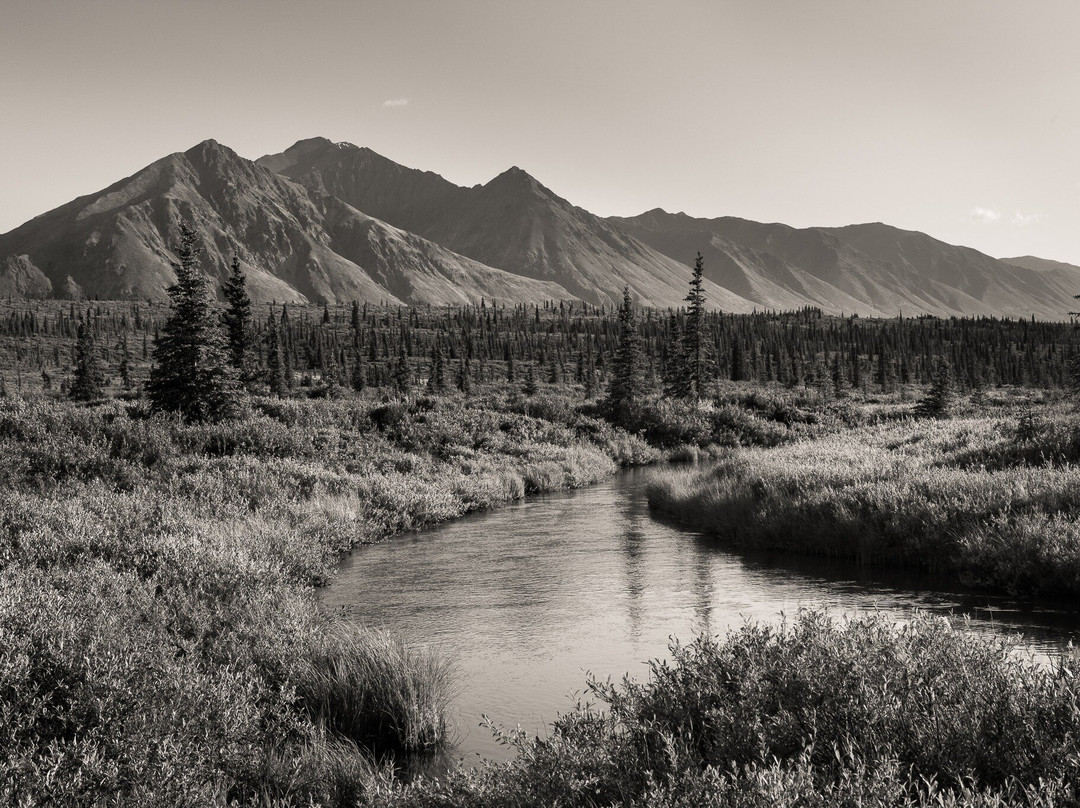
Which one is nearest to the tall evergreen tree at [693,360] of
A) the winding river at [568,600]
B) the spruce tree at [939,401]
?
the spruce tree at [939,401]

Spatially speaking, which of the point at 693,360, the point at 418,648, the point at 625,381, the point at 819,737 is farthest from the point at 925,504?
the point at 693,360

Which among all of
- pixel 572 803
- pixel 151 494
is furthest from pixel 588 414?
pixel 572 803

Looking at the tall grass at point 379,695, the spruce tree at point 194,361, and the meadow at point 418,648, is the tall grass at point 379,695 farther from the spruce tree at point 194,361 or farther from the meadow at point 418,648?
the spruce tree at point 194,361

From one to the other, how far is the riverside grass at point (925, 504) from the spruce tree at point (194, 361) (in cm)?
1825

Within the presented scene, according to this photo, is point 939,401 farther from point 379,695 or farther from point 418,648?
point 379,695

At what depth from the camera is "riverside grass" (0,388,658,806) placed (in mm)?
6289

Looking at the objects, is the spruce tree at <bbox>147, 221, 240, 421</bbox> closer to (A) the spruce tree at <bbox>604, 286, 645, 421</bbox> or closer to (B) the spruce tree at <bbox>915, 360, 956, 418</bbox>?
(A) the spruce tree at <bbox>604, 286, 645, 421</bbox>

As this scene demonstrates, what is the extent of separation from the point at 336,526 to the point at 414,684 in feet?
33.9

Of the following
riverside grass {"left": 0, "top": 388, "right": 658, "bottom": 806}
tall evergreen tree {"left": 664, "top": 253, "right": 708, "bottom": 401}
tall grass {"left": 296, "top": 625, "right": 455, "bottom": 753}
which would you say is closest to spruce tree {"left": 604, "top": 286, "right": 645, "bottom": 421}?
tall evergreen tree {"left": 664, "top": 253, "right": 708, "bottom": 401}

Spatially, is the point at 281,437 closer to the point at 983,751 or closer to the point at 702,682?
the point at 702,682

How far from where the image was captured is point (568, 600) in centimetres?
1354

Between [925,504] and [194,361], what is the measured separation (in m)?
27.5

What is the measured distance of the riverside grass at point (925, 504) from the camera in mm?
13109

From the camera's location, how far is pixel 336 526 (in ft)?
59.8
